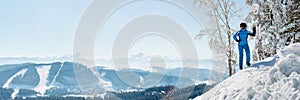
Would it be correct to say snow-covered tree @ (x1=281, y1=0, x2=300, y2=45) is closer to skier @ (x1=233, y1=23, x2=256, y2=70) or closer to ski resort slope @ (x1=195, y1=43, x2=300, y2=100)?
skier @ (x1=233, y1=23, x2=256, y2=70)

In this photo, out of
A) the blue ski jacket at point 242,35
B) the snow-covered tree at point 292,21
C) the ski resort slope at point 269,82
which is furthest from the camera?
the snow-covered tree at point 292,21

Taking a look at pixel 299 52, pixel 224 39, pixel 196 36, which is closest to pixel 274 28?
pixel 224 39

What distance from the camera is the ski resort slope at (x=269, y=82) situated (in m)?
10.6

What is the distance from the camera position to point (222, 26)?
83.7ft

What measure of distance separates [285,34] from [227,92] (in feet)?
50.1

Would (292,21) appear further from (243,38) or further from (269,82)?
(269,82)

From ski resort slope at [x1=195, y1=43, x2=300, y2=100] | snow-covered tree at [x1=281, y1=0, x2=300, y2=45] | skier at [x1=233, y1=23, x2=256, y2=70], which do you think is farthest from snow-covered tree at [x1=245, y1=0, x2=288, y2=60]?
ski resort slope at [x1=195, y1=43, x2=300, y2=100]

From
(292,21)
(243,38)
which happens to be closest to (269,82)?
(243,38)

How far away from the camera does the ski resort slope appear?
34.9 ft

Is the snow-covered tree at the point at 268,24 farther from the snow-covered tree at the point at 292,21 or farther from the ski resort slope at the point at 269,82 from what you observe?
the ski resort slope at the point at 269,82

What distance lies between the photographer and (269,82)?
37.1 feet

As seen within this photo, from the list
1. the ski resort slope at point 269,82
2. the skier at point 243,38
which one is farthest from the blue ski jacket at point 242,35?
the ski resort slope at point 269,82

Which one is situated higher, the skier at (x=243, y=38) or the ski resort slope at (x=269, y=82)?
the skier at (x=243, y=38)

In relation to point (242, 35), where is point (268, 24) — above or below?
above
